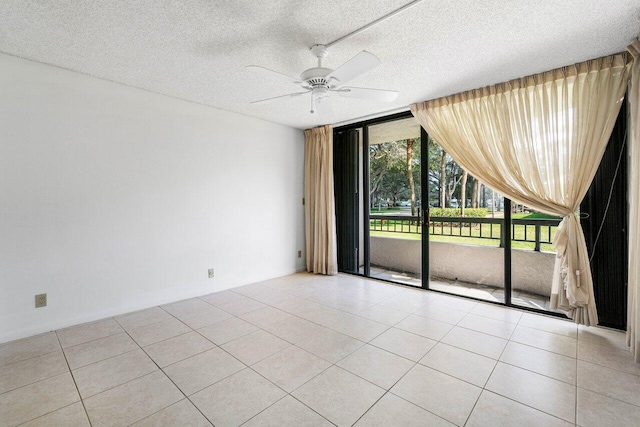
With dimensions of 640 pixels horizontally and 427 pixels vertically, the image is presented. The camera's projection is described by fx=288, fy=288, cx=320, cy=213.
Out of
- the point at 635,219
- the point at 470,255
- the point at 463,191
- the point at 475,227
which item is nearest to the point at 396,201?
the point at 463,191

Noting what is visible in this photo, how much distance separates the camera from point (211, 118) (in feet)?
12.5

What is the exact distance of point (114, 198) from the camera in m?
3.03

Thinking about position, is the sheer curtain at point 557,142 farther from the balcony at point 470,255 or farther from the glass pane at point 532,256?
the balcony at point 470,255

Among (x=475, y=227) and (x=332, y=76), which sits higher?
Answer: (x=332, y=76)

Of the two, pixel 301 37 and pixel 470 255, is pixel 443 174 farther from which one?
pixel 301 37

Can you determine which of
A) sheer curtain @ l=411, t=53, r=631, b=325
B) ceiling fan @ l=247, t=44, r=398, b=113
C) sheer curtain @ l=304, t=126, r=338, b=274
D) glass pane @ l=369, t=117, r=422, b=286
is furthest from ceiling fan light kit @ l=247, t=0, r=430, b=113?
sheer curtain @ l=304, t=126, r=338, b=274

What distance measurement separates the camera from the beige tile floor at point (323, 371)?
63.4 inches

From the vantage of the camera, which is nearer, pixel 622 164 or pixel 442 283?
pixel 622 164

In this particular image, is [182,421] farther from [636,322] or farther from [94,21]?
[636,322]

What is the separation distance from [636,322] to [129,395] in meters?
3.56

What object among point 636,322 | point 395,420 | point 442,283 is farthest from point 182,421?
point 442,283

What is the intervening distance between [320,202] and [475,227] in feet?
7.57

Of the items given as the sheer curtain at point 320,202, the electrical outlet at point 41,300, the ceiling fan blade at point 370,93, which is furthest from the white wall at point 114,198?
the ceiling fan blade at point 370,93

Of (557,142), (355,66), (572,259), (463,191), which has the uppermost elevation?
(355,66)
